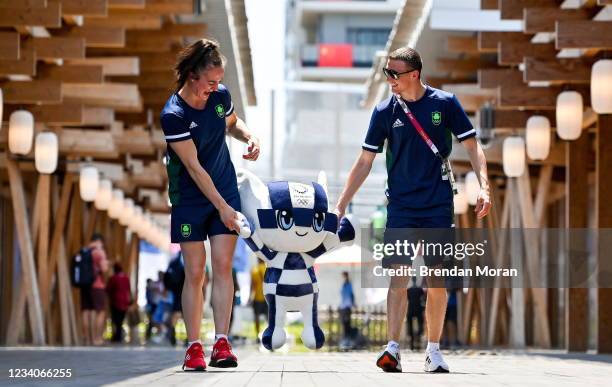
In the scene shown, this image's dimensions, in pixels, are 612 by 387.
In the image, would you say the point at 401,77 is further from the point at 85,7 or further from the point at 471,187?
the point at 471,187

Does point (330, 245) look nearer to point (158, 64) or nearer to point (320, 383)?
point (320, 383)

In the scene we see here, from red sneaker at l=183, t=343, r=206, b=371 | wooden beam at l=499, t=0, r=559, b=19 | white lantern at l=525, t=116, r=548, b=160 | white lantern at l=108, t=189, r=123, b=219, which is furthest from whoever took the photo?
white lantern at l=108, t=189, r=123, b=219

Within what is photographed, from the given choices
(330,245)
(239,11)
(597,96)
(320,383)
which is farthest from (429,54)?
(320,383)

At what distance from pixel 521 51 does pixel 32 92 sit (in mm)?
6084

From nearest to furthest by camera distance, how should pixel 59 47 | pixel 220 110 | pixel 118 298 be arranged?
pixel 220 110 < pixel 59 47 < pixel 118 298

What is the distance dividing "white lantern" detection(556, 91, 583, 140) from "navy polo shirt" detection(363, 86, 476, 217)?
9.47 meters

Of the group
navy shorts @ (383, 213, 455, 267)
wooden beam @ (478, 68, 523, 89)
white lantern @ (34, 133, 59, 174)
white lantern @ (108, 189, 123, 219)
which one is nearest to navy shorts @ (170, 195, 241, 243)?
navy shorts @ (383, 213, 455, 267)

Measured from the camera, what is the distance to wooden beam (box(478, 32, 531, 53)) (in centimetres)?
1931

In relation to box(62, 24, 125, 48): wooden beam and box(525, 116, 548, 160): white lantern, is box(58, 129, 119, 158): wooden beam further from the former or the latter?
box(525, 116, 548, 160): white lantern

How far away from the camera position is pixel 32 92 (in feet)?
61.2

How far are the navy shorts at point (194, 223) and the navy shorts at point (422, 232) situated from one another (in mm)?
878

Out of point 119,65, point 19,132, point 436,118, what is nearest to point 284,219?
point 436,118

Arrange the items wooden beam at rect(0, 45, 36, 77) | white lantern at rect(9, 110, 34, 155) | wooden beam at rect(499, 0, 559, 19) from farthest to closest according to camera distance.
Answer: white lantern at rect(9, 110, 34, 155) → wooden beam at rect(499, 0, 559, 19) → wooden beam at rect(0, 45, 36, 77)

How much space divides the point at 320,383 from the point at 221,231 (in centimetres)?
161
